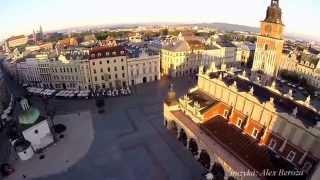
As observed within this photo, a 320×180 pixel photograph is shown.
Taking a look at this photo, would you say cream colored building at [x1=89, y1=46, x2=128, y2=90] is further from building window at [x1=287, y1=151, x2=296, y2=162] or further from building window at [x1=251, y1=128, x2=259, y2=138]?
building window at [x1=287, y1=151, x2=296, y2=162]

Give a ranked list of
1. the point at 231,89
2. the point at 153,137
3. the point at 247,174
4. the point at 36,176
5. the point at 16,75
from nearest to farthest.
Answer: the point at 247,174, the point at 36,176, the point at 231,89, the point at 153,137, the point at 16,75

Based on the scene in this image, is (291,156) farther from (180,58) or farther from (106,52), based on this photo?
(180,58)

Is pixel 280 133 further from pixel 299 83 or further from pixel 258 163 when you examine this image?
pixel 299 83

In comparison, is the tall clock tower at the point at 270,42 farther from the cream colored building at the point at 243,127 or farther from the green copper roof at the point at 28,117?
the green copper roof at the point at 28,117

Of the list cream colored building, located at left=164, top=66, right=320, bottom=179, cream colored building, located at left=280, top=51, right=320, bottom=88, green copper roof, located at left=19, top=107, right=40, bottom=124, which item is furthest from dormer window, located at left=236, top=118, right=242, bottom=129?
cream colored building, located at left=280, top=51, right=320, bottom=88

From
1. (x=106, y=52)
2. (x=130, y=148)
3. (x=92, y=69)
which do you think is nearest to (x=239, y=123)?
(x=130, y=148)

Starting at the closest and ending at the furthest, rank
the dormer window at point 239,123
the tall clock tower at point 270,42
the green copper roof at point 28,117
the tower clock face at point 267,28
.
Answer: the dormer window at point 239,123 → the green copper roof at point 28,117 → the tall clock tower at point 270,42 → the tower clock face at point 267,28

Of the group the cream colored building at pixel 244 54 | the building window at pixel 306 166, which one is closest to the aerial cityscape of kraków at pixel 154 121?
the building window at pixel 306 166

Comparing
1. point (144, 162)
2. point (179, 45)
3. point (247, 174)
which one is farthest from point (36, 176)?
point (179, 45)
